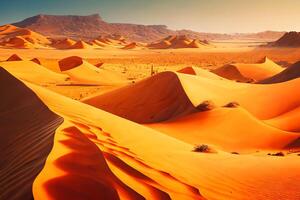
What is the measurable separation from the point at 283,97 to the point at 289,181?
1238 centimetres

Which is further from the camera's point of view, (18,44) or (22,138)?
(18,44)

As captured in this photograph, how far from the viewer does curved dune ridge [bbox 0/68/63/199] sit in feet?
11.5

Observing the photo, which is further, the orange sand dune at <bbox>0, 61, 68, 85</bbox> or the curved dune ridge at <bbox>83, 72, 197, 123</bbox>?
the orange sand dune at <bbox>0, 61, 68, 85</bbox>

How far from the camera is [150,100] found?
15.9m

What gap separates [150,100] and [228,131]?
16.1 feet

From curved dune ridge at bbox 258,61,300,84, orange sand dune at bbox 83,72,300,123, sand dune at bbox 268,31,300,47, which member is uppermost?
orange sand dune at bbox 83,72,300,123

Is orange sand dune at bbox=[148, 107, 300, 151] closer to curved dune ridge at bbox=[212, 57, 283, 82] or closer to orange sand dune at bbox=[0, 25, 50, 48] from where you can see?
curved dune ridge at bbox=[212, 57, 283, 82]

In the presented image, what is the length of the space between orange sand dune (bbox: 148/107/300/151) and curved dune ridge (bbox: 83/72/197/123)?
1.13 m

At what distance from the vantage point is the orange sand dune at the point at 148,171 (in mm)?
3400

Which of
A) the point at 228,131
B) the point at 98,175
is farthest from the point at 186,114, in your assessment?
the point at 98,175

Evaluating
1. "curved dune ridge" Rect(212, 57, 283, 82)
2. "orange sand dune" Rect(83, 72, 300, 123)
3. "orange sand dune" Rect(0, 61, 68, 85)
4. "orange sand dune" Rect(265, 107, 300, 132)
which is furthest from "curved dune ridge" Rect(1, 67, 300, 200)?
"curved dune ridge" Rect(212, 57, 283, 82)

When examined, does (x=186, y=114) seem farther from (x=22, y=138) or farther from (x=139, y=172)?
(x=139, y=172)

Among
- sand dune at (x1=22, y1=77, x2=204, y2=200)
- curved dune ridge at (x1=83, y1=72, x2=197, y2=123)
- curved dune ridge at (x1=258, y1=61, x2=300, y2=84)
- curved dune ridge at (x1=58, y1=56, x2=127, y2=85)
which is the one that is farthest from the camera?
curved dune ridge at (x1=58, y1=56, x2=127, y2=85)

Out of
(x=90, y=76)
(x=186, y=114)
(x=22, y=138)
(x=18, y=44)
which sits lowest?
(x=18, y=44)
